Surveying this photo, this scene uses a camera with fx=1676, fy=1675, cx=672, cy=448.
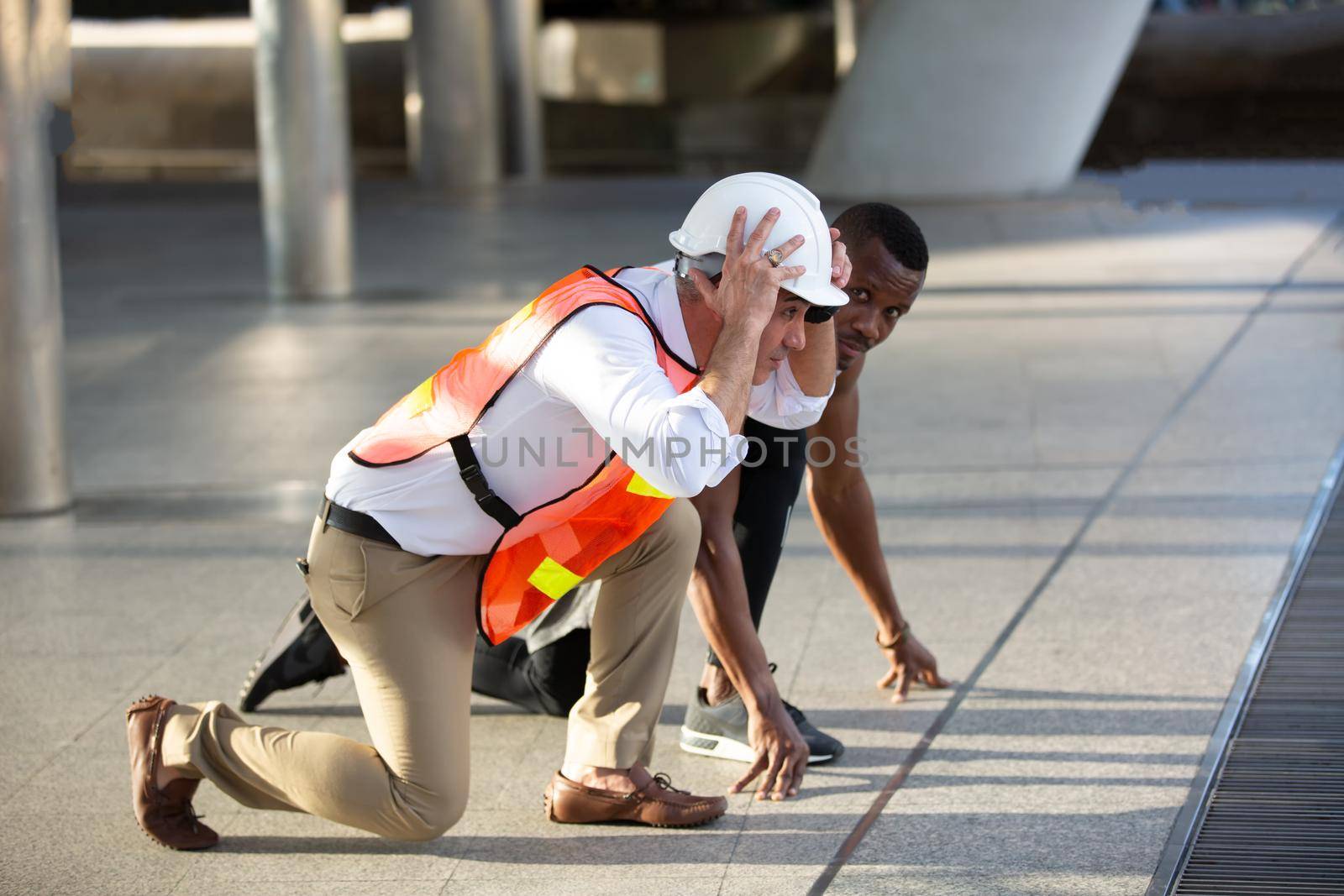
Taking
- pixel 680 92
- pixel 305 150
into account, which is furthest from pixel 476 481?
pixel 680 92

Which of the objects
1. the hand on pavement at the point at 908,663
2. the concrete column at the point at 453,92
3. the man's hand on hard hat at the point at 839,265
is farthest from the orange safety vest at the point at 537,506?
the concrete column at the point at 453,92

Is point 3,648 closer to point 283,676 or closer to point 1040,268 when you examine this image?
point 283,676

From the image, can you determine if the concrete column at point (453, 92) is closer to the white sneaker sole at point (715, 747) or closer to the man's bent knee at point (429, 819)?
the white sneaker sole at point (715, 747)

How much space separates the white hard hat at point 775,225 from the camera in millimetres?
2938

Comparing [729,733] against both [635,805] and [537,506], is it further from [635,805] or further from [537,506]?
[537,506]

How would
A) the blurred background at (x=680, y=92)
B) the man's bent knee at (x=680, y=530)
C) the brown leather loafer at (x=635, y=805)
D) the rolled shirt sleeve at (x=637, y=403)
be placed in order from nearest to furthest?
the rolled shirt sleeve at (x=637, y=403) → the man's bent knee at (x=680, y=530) → the brown leather loafer at (x=635, y=805) → the blurred background at (x=680, y=92)

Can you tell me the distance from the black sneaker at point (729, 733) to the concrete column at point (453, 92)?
1640 cm

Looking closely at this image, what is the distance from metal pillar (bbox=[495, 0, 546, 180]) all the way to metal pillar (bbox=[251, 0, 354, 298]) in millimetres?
9350

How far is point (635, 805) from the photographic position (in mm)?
3496

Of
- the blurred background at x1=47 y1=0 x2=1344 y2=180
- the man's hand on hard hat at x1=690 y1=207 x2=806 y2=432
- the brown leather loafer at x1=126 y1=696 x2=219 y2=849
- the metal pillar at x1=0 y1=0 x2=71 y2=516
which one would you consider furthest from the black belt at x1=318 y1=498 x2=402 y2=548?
the blurred background at x1=47 y1=0 x2=1344 y2=180

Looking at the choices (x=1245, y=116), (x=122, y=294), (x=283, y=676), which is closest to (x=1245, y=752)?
(x=283, y=676)

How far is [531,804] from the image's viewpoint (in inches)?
145

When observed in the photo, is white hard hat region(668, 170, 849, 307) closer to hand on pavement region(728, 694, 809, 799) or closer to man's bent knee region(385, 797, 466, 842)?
hand on pavement region(728, 694, 809, 799)

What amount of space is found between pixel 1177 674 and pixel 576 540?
189 cm
